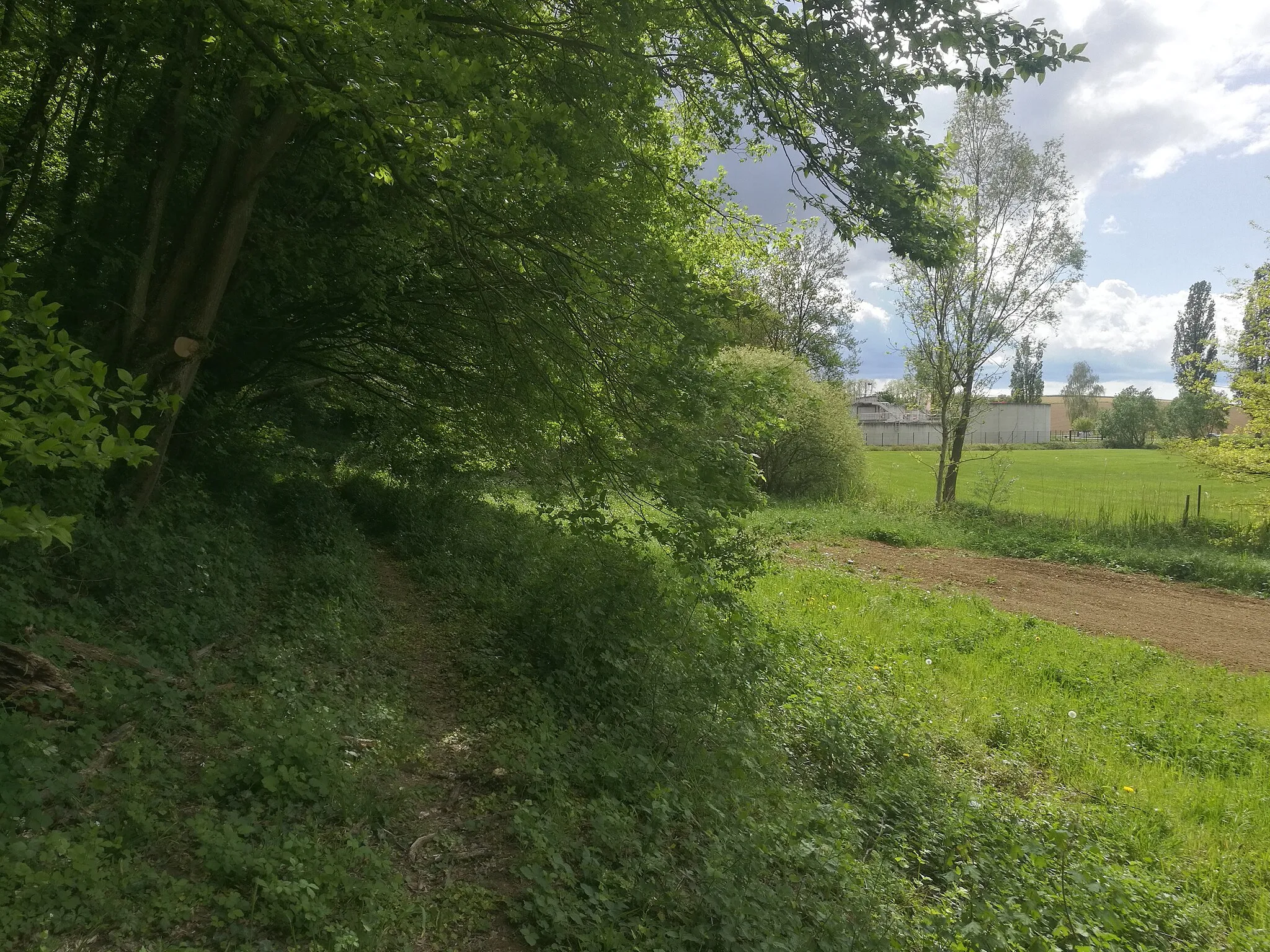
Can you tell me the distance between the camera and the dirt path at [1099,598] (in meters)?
10.7

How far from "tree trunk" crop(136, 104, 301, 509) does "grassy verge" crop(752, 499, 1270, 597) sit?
10933 millimetres

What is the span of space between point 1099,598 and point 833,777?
10384 millimetres

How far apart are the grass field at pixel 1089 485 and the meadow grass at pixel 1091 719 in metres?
11.9

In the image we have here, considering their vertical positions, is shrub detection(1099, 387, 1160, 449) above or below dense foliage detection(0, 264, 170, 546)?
above

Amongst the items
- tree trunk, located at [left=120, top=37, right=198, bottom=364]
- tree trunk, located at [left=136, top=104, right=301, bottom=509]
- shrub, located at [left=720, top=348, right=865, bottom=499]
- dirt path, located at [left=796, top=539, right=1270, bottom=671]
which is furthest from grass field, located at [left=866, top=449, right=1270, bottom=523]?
tree trunk, located at [left=120, top=37, right=198, bottom=364]

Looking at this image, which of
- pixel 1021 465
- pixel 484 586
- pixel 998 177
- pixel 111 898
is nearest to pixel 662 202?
pixel 484 586

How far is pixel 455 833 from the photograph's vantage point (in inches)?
154

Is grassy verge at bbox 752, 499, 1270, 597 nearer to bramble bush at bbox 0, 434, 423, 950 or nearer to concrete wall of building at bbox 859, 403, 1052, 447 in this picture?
bramble bush at bbox 0, 434, 423, 950

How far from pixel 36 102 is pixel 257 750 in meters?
→ 6.12

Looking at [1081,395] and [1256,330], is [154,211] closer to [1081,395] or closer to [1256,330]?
[1256,330]

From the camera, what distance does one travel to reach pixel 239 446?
9438 millimetres

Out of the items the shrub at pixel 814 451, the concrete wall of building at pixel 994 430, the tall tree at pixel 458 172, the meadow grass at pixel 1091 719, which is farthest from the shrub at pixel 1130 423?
the tall tree at pixel 458 172

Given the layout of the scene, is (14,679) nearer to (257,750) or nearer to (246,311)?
(257,750)

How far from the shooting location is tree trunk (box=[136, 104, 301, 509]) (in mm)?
6371
